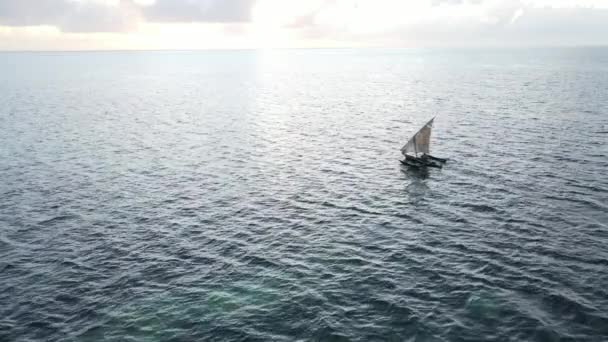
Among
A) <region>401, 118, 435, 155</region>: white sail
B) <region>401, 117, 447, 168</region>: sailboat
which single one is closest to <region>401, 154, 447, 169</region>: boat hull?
<region>401, 117, 447, 168</region>: sailboat

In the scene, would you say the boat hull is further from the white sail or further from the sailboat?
the white sail

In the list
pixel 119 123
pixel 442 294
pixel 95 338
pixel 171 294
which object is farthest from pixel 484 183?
pixel 119 123

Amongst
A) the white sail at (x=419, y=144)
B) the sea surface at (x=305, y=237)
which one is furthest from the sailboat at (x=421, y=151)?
the sea surface at (x=305, y=237)

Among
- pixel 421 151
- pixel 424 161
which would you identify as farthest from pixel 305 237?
pixel 421 151

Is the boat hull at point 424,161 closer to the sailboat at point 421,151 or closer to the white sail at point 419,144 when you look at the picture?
the sailboat at point 421,151

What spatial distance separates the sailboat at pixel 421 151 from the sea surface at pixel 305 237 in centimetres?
256

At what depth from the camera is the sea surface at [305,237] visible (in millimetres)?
43156

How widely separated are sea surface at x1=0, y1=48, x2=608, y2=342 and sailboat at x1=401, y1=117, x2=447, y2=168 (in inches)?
101

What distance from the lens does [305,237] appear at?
60.6 metres

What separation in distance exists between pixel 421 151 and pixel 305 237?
130 feet

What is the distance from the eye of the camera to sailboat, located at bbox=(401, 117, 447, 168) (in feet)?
288

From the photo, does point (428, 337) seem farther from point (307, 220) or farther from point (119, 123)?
point (119, 123)

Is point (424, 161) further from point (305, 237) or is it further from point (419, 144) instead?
point (305, 237)

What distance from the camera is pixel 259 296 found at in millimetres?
47469
